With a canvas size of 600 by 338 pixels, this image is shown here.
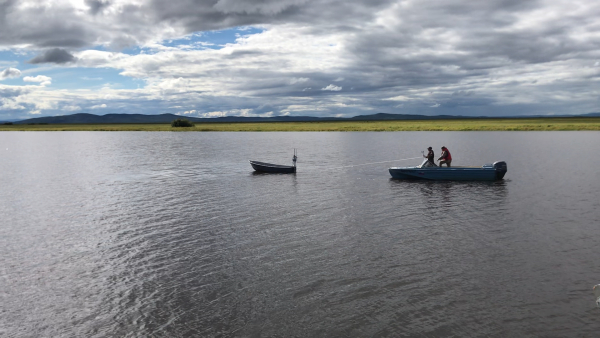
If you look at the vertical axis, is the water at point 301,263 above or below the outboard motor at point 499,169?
below

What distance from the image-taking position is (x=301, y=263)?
20422 mm

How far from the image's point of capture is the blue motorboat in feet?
151

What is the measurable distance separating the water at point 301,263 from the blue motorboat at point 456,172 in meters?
5.12

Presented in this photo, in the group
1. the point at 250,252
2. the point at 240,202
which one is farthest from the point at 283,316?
the point at 240,202

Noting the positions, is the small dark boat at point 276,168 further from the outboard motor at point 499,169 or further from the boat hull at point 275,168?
the outboard motor at point 499,169

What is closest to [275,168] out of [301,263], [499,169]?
[499,169]

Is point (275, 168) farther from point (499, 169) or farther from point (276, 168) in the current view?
point (499, 169)

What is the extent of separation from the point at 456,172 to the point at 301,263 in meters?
Result: 30.8

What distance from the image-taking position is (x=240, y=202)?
36031 mm

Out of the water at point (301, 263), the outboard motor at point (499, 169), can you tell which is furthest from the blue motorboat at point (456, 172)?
the water at point (301, 263)

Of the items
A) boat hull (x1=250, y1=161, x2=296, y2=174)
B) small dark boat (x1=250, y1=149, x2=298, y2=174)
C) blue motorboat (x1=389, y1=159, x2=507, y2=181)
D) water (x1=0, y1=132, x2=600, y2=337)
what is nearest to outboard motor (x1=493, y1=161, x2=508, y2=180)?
blue motorboat (x1=389, y1=159, x2=507, y2=181)

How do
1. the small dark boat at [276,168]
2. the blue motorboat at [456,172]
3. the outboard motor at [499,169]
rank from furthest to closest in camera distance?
the small dark boat at [276,168] → the blue motorboat at [456,172] → the outboard motor at [499,169]

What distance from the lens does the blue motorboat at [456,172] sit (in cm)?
4588

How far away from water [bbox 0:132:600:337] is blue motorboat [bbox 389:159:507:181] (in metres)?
5.12
